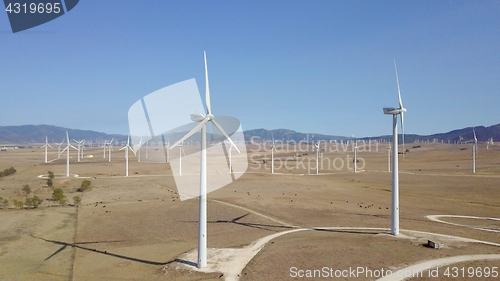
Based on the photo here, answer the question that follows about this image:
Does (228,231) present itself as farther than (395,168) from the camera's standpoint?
Yes

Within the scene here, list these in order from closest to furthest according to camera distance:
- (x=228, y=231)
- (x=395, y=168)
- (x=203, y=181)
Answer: (x=203, y=181), (x=395, y=168), (x=228, y=231)

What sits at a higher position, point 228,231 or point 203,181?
point 203,181

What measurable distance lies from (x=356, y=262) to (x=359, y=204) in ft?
79.6

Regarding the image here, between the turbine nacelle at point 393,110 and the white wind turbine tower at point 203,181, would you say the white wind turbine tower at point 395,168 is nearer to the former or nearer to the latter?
the turbine nacelle at point 393,110

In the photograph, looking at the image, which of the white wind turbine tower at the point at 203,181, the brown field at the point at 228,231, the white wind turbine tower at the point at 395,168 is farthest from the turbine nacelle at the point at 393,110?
the white wind turbine tower at the point at 203,181

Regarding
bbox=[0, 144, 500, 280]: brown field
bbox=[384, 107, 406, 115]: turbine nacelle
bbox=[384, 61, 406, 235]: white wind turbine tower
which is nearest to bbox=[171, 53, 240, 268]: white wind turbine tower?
bbox=[0, 144, 500, 280]: brown field

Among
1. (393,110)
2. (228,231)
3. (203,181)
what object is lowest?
(228,231)

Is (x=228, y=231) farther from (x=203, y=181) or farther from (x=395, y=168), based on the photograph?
(x=395, y=168)

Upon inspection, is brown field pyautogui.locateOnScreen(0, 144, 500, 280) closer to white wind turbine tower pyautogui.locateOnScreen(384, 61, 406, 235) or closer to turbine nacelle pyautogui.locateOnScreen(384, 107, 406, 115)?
white wind turbine tower pyautogui.locateOnScreen(384, 61, 406, 235)

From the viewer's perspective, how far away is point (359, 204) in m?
41.5

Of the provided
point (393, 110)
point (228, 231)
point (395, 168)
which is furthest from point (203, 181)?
point (393, 110)

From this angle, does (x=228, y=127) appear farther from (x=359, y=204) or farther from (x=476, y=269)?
(x=359, y=204)

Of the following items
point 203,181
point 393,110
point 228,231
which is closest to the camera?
point 203,181

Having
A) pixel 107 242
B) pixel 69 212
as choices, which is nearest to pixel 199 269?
pixel 107 242
